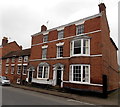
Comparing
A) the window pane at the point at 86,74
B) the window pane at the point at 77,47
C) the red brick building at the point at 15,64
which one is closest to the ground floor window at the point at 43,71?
the red brick building at the point at 15,64

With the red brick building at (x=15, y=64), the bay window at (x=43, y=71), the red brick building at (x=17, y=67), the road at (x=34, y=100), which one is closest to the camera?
the road at (x=34, y=100)

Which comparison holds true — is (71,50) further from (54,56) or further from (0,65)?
(0,65)

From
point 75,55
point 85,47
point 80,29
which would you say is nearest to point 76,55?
point 75,55

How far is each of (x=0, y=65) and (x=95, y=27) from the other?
31051 millimetres

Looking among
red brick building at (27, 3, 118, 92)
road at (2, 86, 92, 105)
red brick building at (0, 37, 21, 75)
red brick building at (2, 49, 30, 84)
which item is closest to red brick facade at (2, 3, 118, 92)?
red brick building at (27, 3, 118, 92)

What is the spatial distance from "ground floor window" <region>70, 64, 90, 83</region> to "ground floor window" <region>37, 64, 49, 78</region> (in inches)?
229

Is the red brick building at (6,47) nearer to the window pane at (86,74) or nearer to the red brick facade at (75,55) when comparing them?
the red brick facade at (75,55)

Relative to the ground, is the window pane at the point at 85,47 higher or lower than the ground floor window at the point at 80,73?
higher

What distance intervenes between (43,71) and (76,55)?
A: 299 inches

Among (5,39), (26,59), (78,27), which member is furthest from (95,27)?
(5,39)

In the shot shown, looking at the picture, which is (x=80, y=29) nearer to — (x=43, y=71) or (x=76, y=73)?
(x=76, y=73)

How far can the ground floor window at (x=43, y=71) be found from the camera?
2247 cm

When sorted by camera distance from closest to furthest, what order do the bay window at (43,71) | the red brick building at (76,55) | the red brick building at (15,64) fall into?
the red brick building at (76,55), the bay window at (43,71), the red brick building at (15,64)

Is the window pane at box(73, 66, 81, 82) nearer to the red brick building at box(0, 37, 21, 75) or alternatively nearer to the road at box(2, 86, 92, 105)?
the road at box(2, 86, 92, 105)
